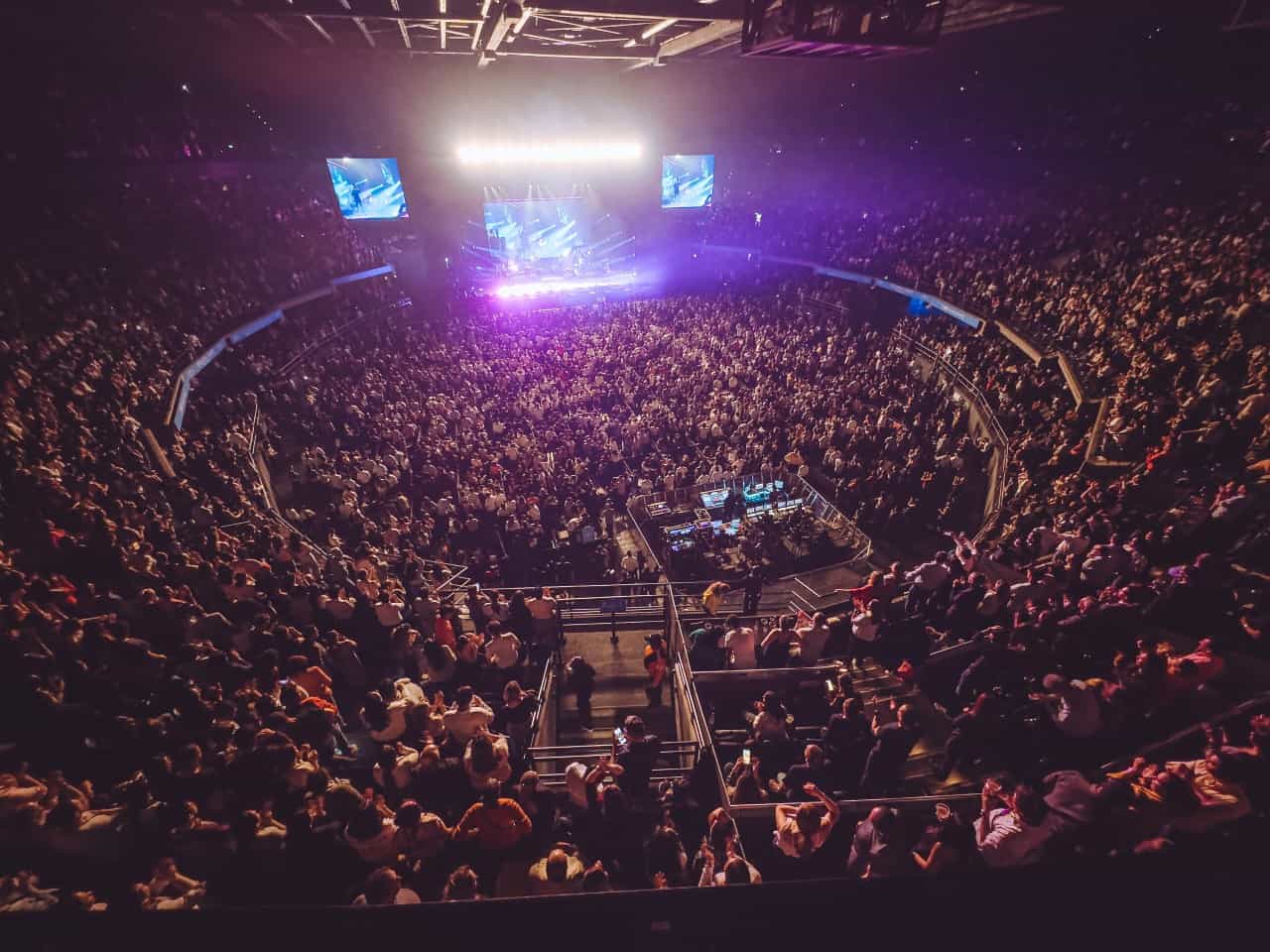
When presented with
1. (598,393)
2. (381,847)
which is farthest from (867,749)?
(598,393)

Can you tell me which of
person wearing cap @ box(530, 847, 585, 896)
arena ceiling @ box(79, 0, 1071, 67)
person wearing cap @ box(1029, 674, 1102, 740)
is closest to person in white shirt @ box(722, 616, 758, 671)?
person wearing cap @ box(1029, 674, 1102, 740)

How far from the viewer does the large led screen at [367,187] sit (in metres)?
26.1

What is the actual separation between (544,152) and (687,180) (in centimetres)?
841

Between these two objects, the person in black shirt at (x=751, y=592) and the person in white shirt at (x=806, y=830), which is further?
the person in black shirt at (x=751, y=592)

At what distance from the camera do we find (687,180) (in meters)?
32.0

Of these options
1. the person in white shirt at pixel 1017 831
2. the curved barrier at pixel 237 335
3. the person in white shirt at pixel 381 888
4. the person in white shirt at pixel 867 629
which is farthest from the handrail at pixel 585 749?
the curved barrier at pixel 237 335

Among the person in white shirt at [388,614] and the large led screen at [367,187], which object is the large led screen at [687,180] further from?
the person in white shirt at [388,614]

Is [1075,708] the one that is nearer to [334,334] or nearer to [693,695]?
[693,695]

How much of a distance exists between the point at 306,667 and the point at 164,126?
24050 millimetres

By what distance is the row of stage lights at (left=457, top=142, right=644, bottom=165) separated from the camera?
27.5 meters

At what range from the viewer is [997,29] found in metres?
17.8

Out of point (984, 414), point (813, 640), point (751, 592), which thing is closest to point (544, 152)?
point (984, 414)

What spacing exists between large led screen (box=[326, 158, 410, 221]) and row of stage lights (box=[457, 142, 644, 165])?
3493mm

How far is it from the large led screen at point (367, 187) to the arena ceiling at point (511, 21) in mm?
5451
